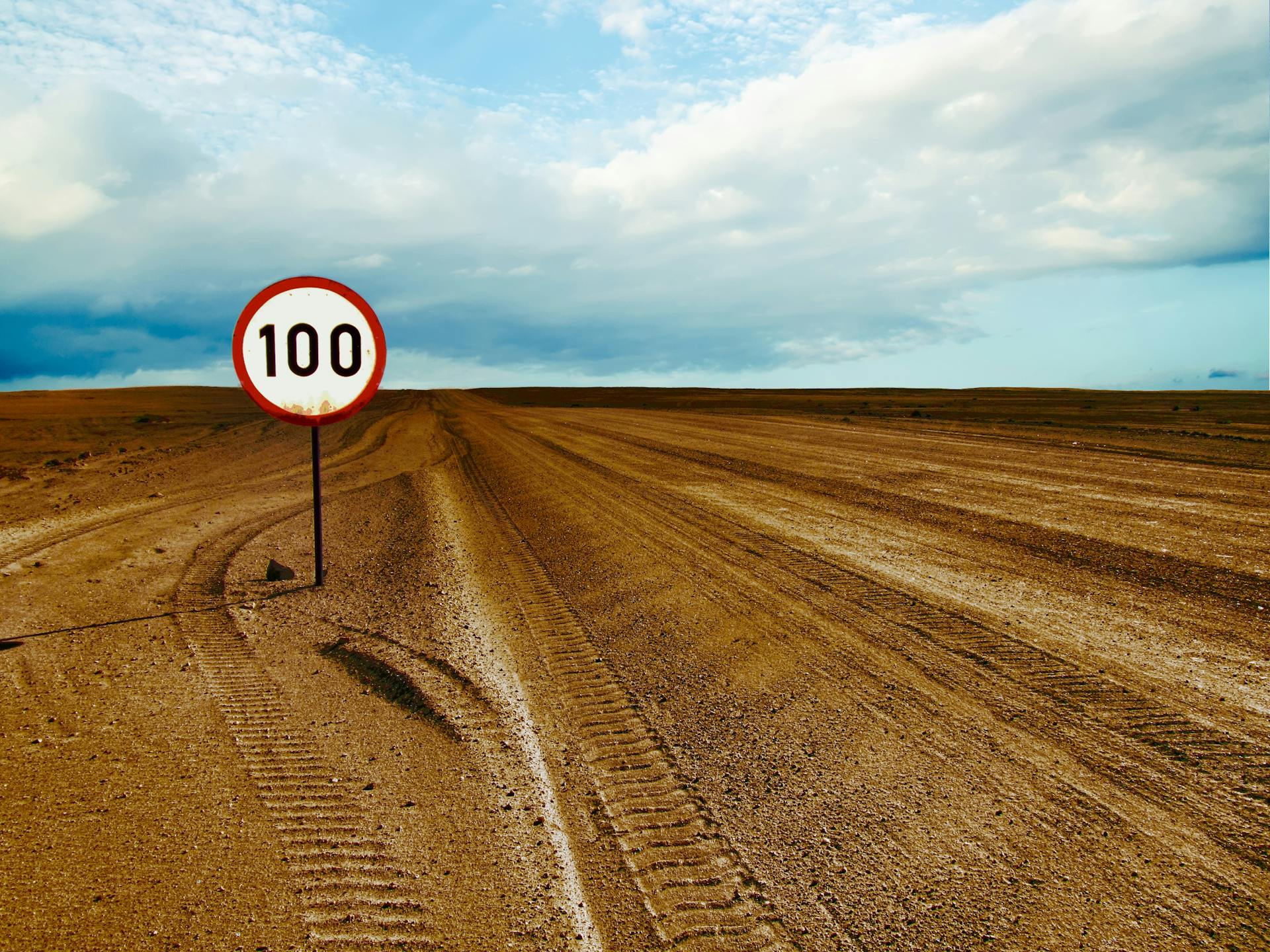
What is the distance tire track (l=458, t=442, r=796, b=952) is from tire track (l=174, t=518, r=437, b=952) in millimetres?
706

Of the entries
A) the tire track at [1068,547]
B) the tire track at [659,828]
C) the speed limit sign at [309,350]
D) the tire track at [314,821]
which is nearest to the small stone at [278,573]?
the speed limit sign at [309,350]

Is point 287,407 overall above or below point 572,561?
above

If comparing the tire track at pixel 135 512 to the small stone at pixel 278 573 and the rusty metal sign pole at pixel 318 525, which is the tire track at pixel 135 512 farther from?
the rusty metal sign pole at pixel 318 525

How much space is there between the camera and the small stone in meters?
5.88

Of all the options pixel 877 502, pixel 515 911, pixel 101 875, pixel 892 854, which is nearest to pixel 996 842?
pixel 892 854

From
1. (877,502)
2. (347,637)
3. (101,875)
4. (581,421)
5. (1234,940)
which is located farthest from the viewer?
(581,421)

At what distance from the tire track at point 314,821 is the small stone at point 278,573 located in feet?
4.43

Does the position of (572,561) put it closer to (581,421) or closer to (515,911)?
(515,911)

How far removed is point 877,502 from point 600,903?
7.55 m

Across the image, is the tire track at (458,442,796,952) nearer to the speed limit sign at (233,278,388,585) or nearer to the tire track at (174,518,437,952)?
the tire track at (174,518,437,952)

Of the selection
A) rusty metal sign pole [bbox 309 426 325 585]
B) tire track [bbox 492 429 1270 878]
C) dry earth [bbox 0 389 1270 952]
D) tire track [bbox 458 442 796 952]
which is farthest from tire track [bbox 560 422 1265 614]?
rusty metal sign pole [bbox 309 426 325 585]

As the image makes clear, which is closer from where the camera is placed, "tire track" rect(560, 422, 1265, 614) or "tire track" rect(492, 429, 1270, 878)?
"tire track" rect(492, 429, 1270, 878)

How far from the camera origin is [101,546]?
266 inches

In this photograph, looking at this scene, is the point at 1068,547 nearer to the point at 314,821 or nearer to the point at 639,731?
the point at 639,731
